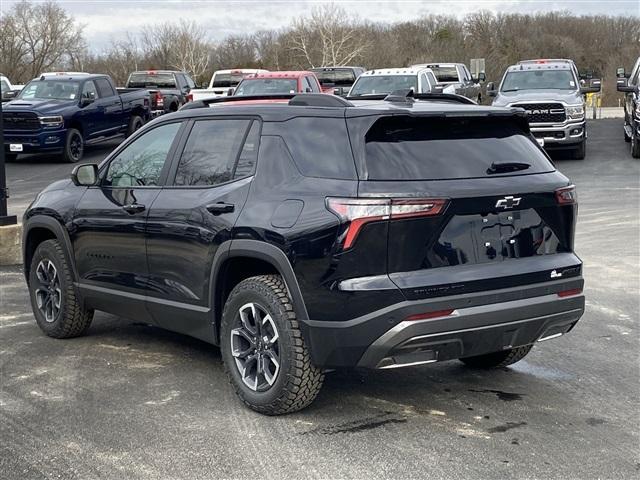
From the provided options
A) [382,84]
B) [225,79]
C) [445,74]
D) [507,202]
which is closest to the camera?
[507,202]

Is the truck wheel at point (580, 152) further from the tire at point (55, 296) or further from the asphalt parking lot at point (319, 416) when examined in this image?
the tire at point (55, 296)

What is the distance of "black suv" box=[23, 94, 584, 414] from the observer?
4.63m

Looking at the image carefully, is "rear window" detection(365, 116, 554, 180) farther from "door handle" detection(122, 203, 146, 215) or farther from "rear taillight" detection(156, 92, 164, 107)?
"rear taillight" detection(156, 92, 164, 107)

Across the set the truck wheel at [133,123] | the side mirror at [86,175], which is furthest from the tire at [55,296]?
the truck wheel at [133,123]

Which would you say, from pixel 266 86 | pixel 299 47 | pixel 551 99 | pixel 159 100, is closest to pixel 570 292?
pixel 551 99

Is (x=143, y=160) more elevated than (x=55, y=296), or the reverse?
(x=143, y=160)

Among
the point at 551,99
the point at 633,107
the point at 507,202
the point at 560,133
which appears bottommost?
the point at 560,133

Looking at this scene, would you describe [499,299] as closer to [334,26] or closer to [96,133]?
[96,133]

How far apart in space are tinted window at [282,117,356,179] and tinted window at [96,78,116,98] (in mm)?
18365

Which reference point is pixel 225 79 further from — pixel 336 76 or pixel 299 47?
pixel 299 47

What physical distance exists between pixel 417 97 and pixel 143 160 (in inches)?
76.6

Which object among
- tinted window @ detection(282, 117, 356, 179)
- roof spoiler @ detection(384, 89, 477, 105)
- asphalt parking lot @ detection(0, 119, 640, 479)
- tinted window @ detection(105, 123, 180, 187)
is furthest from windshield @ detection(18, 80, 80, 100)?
tinted window @ detection(282, 117, 356, 179)

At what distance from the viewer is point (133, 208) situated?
6.05 m

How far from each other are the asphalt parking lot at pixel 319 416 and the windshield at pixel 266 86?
1382 cm
